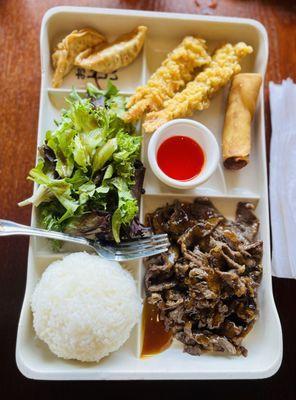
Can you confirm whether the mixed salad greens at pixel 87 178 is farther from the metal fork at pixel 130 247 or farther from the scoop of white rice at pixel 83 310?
the scoop of white rice at pixel 83 310

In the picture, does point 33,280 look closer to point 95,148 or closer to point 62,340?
point 62,340

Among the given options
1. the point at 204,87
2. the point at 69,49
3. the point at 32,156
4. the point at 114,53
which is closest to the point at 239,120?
the point at 204,87

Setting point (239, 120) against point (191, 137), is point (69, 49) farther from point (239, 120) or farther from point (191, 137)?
point (239, 120)

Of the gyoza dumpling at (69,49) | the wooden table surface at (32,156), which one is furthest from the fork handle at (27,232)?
the gyoza dumpling at (69,49)

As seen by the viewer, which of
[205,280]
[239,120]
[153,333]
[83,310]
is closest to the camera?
[83,310]

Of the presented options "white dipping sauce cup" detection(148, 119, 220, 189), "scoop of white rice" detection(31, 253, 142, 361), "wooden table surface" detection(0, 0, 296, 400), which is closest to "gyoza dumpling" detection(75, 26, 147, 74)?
"wooden table surface" detection(0, 0, 296, 400)
